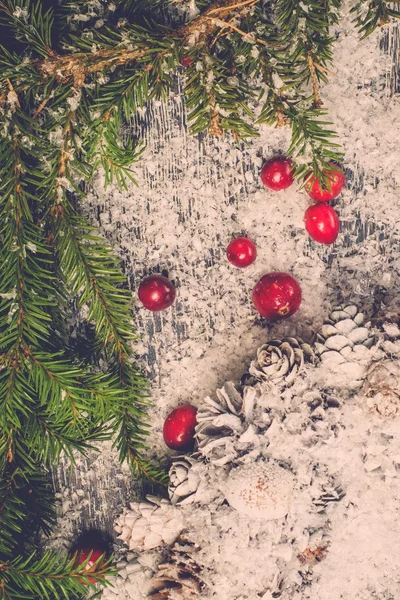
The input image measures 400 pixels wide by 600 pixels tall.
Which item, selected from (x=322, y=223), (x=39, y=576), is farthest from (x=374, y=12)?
(x=39, y=576)

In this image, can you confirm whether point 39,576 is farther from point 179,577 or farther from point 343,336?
point 343,336

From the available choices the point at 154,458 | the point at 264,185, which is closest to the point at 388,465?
the point at 154,458

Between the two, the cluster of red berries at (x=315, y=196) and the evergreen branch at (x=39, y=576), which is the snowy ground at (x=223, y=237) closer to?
the cluster of red berries at (x=315, y=196)

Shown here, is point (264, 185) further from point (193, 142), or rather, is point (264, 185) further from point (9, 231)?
point (9, 231)

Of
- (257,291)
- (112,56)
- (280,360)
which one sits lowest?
(280,360)

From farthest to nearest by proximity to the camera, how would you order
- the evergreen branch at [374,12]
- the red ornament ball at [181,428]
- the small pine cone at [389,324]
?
the red ornament ball at [181,428]
the small pine cone at [389,324]
the evergreen branch at [374,12]

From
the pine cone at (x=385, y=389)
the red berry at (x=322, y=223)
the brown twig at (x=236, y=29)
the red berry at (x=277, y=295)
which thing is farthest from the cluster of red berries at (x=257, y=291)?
the brown twig at (x=236, y=29)
